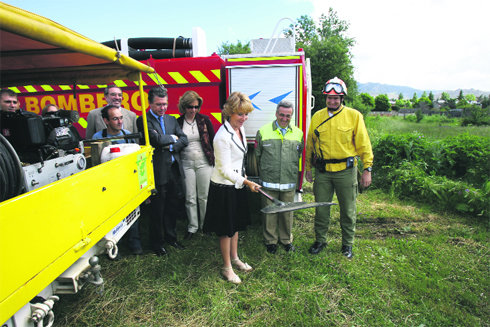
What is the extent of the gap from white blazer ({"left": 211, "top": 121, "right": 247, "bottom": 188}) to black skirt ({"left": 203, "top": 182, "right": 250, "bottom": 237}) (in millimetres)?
92

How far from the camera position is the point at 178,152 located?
3.56 meters

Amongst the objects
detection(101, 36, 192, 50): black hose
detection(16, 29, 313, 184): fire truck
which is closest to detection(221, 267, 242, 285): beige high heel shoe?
detection(16, 29, 313, 184): fire truck

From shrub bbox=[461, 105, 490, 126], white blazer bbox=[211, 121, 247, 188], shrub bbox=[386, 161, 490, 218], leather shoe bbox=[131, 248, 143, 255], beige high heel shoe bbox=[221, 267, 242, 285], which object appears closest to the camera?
white blazer bbox=[211, 121, 247, 188]

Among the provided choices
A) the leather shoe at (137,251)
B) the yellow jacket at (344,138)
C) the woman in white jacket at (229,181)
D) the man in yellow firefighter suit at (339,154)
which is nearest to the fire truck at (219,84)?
the man in yellow firefighter suit at (339,154)

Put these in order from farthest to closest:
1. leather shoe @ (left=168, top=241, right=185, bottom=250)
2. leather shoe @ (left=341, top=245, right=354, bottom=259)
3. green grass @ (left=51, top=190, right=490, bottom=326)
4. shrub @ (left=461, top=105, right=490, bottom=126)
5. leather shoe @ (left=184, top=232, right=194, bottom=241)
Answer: shrub @ (left=461, top=105, right=490, bottom=126)
leather shoe @ (left=184, top=232, right=194, bottom=241)
leather shoe @ (left=168, top=241, right=185, bottom=250)
leather shoe @ (left=341, top=245, right=354, bottom=259)
green grass @ (left=51, top=190, right=490, bottom=326)

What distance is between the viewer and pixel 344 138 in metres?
3.32

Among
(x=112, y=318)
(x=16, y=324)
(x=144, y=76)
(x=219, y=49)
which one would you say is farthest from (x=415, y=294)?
(x=219, y=49)

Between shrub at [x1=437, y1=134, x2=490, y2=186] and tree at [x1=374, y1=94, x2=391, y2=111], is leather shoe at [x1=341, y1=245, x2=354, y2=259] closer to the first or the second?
shrub at [x1=437, y1=134, x2=490, y2=186]

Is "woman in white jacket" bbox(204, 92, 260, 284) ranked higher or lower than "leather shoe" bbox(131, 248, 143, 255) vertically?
higher

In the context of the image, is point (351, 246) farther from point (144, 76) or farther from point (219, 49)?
point (219, 49)

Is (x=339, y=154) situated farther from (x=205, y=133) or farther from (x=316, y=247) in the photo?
(x=205, y=133)

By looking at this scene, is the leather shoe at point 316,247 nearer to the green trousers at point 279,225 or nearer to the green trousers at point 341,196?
the green trousers at point 341,196

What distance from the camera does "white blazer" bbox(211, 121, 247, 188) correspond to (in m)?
2.71

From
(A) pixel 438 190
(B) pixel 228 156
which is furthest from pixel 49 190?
(A) pixel 438 190
